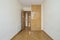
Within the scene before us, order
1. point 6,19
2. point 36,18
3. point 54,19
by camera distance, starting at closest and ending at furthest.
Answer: point 6,19 < point 54,19 < point 36,18

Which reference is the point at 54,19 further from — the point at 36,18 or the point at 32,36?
the point at 36,18

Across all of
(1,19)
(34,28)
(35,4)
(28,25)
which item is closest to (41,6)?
(35,4)

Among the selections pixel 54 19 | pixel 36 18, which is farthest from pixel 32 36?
pixel 36 18

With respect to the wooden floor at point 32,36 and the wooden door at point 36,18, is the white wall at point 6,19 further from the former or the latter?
the wooden door at point 36,18

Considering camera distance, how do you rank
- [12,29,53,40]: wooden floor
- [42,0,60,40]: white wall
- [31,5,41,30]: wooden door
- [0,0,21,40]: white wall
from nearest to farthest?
1. [0,0,21,40]: white wall
2. [42,0,60,40]: white wall
3. [12,29,53,40]: wooden floor
4. [31,5,41,30]: wooden door

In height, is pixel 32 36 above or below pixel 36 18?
below

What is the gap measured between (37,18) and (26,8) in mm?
2473

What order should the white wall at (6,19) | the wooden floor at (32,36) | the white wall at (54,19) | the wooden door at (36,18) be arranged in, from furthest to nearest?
1. the wooden door at (36,18)
2. the wooden floor at (32,36)
3. the white wall at (54,19)
4. the white wall at (6,19)

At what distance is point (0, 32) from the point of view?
12.3 feet

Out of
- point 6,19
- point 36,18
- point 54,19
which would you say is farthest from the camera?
point 36,18

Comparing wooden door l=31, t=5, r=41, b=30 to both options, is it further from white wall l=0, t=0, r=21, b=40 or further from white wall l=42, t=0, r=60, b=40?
white wall l=0, t=0, r=21, b=40

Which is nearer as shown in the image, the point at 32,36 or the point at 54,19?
the point at 54,19

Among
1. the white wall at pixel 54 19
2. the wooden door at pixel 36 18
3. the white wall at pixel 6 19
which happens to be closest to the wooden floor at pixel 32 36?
the white wall at pixel 54 19

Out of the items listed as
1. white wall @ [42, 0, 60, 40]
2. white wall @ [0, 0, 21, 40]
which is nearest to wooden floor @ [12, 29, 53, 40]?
white wall @ [42, 0, 60, 40]
